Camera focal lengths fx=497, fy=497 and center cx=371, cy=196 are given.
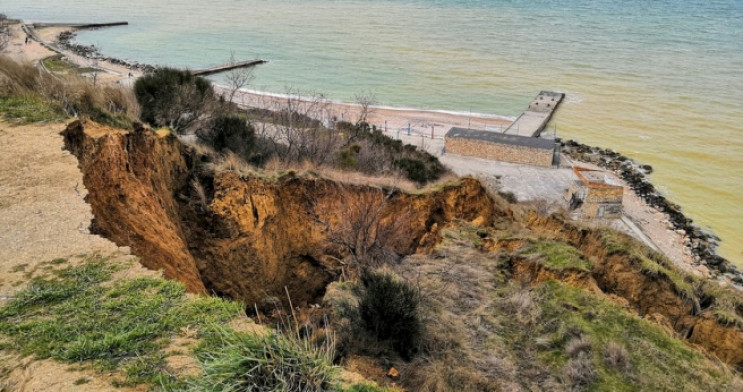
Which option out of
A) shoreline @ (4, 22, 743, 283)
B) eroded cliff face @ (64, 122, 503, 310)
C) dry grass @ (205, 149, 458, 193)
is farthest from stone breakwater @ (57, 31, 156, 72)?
eroded cliff face @ (64, 122, 503, 310)

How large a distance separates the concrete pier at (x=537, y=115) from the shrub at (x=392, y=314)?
112ft

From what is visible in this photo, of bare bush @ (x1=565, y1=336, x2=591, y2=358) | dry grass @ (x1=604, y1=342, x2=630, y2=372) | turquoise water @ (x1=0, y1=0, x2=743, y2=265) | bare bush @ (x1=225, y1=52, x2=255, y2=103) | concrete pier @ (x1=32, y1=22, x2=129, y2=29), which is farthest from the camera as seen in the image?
concrete pier @ (x1=32, y1=22, x2=129, y2=29)

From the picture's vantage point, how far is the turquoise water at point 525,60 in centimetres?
4034

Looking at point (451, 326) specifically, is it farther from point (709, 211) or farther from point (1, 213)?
point (709, 211)

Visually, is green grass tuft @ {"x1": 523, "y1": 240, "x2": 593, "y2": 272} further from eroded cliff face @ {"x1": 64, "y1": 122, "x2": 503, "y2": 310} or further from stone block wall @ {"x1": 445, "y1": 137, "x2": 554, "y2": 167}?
stone block wall @ {"x1": 445, "y1": 137, "x2": 554, "y2": 167}

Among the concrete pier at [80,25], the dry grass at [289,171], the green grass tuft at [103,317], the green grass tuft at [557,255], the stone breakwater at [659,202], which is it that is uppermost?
the concrete pier at [80,25]

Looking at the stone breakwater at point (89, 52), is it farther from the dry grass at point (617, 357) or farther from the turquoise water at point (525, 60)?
the dry grass at point (617, 357)

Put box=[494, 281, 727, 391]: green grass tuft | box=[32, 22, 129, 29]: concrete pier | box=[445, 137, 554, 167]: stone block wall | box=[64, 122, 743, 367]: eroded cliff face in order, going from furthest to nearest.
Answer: box=[32, 22, 129, 29]: concrete pier < box=[445, 137, 554, 167]: stone block wall < box=[64, 122, 743, 367]: eroded cliff face < box=[494, 281, 727, 391]: green grass tuft

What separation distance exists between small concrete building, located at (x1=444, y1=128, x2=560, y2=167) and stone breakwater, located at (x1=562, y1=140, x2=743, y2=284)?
3.63 m

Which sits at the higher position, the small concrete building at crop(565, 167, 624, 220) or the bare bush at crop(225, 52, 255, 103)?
the bare bush at crop(225, 52, 255, 103)

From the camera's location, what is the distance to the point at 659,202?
30.8 metres

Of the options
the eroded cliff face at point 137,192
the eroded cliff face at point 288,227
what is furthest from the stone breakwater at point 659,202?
the eroded cliff face at point 137,192

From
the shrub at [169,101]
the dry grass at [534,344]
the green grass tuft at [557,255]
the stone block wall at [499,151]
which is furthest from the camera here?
the stone block wall at [499,151]

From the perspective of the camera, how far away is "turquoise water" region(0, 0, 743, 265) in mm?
40344
